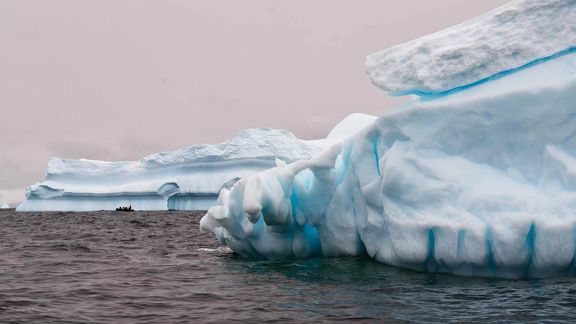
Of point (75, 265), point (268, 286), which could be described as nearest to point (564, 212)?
point (268, 286)

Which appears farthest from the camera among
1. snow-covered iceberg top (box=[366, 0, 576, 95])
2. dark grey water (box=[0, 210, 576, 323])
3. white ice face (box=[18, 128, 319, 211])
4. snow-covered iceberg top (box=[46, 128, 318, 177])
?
white ice face (box=[18, 128, 319, 211])

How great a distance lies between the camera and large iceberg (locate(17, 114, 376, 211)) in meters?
39.4

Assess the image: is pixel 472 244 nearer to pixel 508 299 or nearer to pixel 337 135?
pixel 508 299

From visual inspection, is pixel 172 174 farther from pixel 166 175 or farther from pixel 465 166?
pixel 465 166

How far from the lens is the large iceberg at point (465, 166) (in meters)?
8.05

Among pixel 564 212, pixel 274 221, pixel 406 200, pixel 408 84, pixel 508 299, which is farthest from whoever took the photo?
pixel 274 221

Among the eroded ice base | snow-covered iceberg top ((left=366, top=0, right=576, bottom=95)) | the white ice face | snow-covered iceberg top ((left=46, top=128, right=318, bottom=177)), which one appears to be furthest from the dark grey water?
the white ice face

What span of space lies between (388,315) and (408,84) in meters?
4.39

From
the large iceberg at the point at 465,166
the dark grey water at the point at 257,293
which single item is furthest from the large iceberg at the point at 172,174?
the dark grey water at the point at 257,293

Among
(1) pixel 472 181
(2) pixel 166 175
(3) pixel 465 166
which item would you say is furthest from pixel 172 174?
(1) pixel 472 181

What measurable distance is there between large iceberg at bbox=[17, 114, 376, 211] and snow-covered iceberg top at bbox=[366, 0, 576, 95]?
28412 millimetres

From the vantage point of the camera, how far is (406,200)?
8.95 meters

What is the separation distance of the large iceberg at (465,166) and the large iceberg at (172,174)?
2779cm

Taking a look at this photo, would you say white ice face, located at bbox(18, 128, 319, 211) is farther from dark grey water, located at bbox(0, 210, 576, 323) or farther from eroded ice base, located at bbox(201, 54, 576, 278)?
eroded ice base, located at bbox(201, 54, 576, 278)
